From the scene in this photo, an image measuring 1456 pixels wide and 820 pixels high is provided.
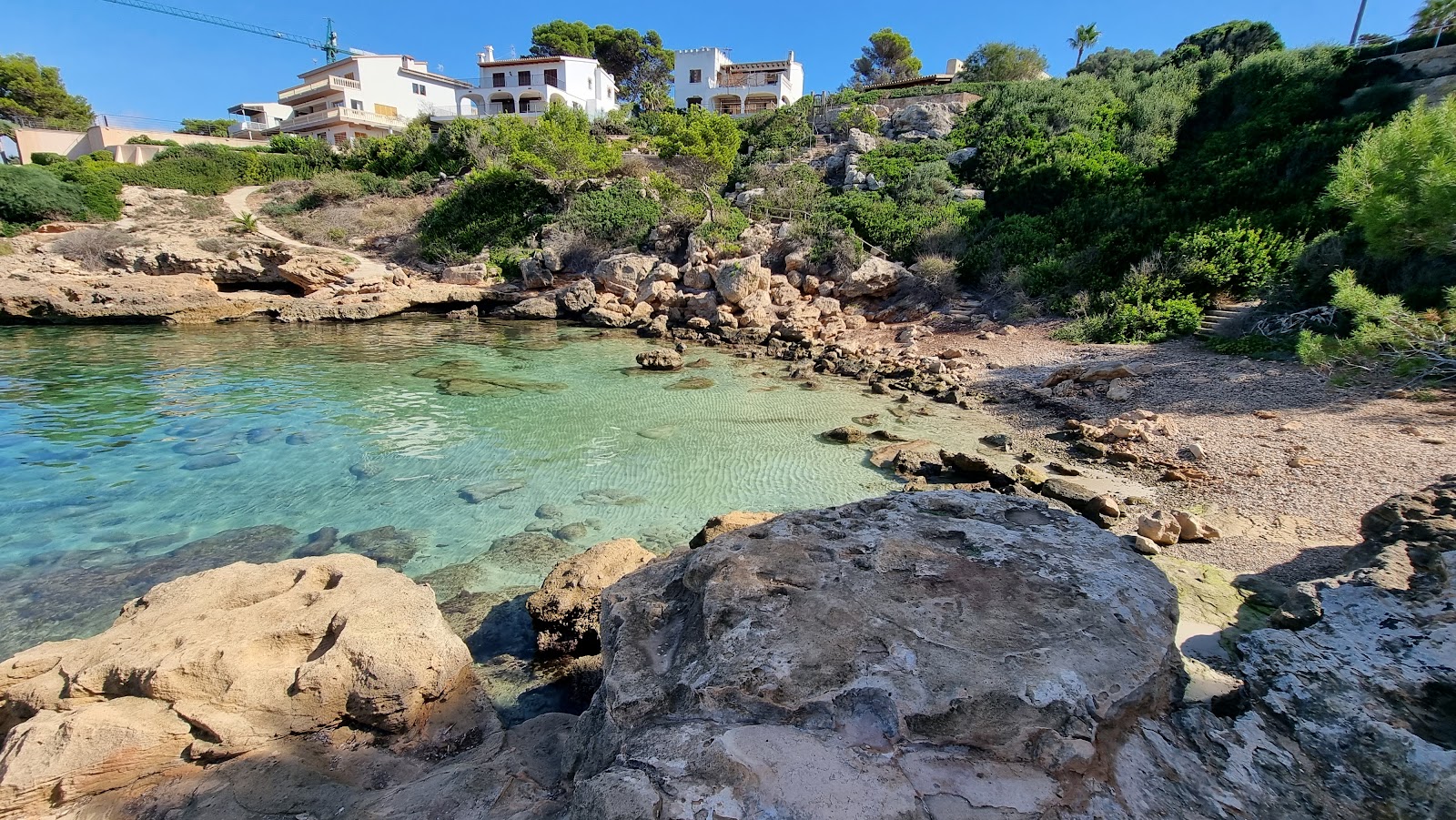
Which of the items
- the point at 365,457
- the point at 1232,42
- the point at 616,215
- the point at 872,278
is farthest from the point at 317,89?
the point at 1232,42

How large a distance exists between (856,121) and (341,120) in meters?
37.7

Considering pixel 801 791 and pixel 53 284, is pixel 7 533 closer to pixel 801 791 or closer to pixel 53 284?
pixel 801 791

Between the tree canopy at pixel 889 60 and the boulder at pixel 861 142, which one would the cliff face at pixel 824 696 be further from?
the tree canopy at pixel 889 60

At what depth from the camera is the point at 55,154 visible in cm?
3625

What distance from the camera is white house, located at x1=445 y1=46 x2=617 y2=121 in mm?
46375

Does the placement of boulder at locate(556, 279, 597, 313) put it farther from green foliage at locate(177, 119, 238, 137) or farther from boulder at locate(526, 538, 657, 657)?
green foliage at locate(177, 119, 238, 137)

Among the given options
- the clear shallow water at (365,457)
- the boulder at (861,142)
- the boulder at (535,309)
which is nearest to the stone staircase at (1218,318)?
the clear shallow water at (365,457)

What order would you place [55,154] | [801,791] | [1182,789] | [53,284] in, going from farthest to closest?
[55,154] → [53,284] → [1182,789] → [801,791]

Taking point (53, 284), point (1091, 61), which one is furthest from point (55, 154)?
point (1091, 61)

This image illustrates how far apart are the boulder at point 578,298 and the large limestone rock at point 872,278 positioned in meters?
8.85

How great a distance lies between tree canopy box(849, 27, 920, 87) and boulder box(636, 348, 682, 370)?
45.5 m

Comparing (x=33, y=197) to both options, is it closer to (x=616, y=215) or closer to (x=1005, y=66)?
(x=616, y=215)

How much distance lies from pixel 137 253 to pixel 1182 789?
31.9 m

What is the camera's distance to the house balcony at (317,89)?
158 feet
